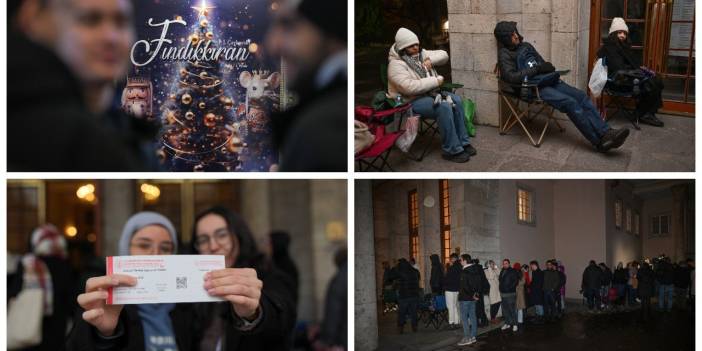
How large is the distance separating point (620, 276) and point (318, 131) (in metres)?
1.74

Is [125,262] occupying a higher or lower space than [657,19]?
lower

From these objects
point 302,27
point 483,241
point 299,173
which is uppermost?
point 302,27

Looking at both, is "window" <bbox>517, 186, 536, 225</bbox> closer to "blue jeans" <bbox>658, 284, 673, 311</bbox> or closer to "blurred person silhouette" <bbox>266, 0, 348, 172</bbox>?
"blue jeans" <bbox>658, 284, 673, 311</bbox>

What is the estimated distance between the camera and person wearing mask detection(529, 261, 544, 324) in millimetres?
5895

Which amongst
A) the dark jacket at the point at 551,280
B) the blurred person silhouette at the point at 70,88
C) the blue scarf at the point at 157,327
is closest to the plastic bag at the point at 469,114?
the dark jacket at the point at 551,280

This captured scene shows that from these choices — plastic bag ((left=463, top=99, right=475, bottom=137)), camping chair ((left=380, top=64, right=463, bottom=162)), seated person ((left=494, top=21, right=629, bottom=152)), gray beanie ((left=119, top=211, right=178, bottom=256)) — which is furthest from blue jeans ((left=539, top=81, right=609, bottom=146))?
gray beanie ((left=119, top=211, right=178, bottom=256))

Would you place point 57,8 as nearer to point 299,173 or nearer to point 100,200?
point 100,200

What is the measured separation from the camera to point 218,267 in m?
5.63

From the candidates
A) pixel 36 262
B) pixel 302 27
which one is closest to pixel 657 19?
pixel 302 27

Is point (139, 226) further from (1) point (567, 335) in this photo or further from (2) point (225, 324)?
(1) point (567, 335)

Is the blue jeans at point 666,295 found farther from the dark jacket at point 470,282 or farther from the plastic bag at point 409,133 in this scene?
the plastic bag at point 409,133

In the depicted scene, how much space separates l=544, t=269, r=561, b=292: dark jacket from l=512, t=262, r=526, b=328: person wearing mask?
0.11 metres

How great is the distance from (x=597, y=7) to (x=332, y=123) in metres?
1.46

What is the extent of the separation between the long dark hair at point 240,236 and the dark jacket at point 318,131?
35 centimetres
